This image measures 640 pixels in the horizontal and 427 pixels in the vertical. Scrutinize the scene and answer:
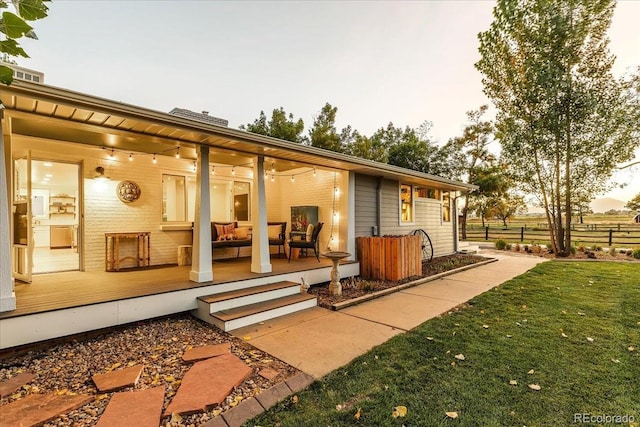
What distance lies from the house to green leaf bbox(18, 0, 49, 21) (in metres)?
2.72

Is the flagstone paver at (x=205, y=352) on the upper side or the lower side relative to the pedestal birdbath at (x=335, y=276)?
lower

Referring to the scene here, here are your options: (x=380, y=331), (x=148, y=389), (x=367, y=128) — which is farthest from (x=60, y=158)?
(x=367, y=128)

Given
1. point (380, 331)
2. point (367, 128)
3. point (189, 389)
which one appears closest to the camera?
point (189, 389)

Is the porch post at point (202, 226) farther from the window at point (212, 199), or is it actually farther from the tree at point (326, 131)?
the tree at point (326, 131)

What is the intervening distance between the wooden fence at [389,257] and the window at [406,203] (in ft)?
5.87

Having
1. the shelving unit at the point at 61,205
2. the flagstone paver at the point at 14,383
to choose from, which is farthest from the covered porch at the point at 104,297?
the shelving unit at the point at 61,205

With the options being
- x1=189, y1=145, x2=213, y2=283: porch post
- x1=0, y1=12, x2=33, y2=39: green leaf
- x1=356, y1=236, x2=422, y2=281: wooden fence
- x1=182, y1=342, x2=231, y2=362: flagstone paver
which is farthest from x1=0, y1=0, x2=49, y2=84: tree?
x1=356, y1=236, x2=422, y2=281: wooden fence

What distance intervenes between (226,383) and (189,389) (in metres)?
0.29

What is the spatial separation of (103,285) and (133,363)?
192 centimetres

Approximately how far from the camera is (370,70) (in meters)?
11.1

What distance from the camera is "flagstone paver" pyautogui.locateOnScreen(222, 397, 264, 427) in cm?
205

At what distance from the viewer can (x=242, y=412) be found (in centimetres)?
214

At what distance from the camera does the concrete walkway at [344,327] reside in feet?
10.0

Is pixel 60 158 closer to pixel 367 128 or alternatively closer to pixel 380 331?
pixel 380 331
